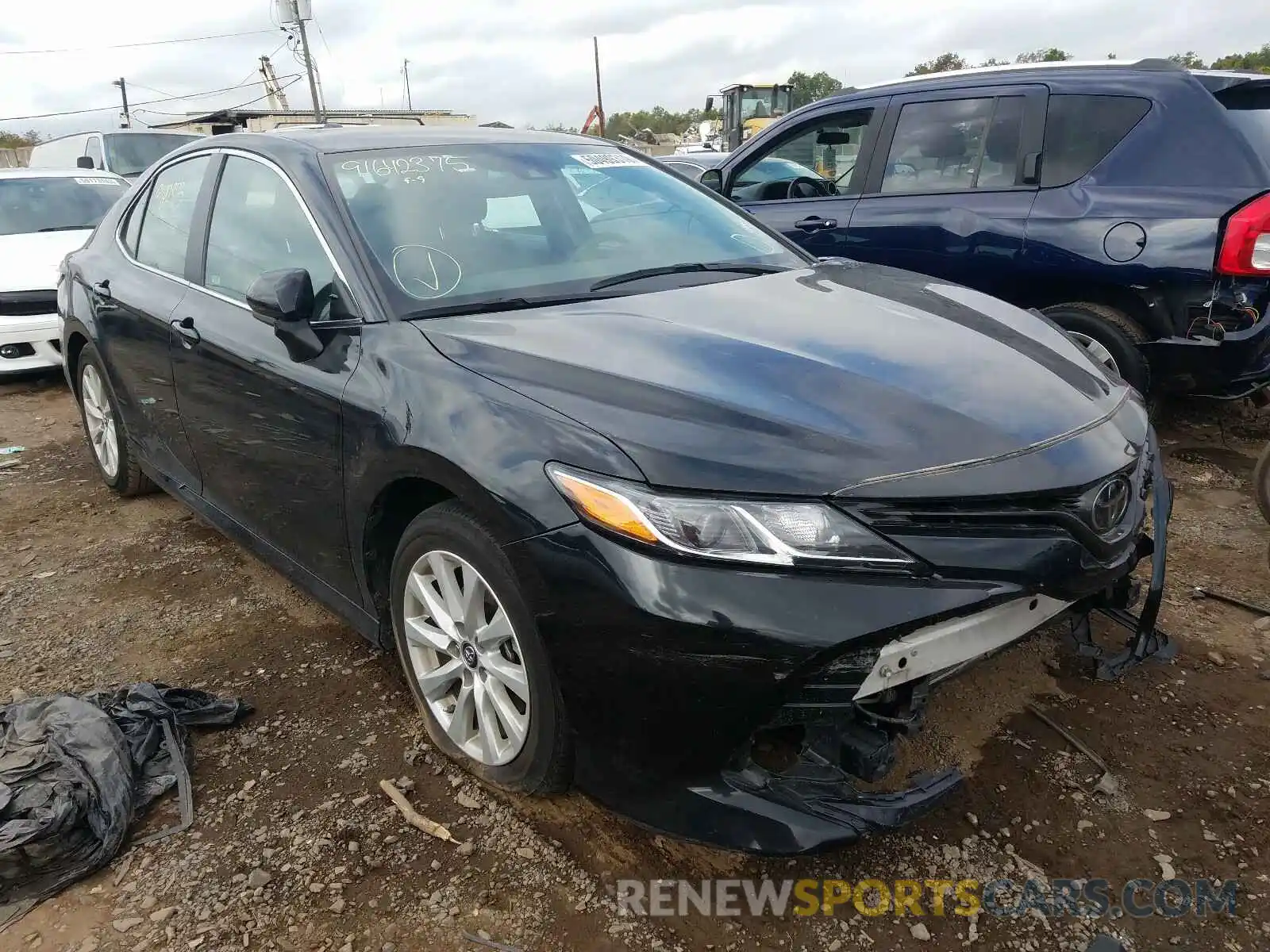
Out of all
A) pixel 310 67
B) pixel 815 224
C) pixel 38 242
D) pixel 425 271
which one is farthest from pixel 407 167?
pixel 310 67

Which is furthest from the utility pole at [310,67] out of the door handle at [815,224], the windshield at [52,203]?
the door handle at [815,224]

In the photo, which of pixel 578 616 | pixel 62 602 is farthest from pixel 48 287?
pixel 578 616

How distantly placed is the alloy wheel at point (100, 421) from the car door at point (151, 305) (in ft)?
1.24

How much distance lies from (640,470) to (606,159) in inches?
77.2

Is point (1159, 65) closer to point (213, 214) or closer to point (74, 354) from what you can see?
point (213, 214)

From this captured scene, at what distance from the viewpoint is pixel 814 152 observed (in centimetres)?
636

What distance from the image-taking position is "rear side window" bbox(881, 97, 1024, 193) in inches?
181

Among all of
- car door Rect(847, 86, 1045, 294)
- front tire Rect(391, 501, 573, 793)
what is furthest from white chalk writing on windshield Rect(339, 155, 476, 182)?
car door Rect(847, 86, 1045, 294)

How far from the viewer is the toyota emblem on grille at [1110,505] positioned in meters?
1.93

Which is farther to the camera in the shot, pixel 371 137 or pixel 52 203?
pixel 52 203

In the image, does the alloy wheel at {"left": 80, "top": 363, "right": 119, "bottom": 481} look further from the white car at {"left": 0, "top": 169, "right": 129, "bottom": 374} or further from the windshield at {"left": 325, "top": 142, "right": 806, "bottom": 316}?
the windshield at {"left": 325, "top": 142, "right": 806, "bottom": 316}

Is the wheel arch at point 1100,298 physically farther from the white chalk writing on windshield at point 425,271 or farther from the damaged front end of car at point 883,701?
the white chalk writing on windshield at point 425,271

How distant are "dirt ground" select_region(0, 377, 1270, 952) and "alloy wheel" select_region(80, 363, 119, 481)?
1.27 meters

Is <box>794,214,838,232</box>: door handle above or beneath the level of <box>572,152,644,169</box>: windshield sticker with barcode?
beneath
